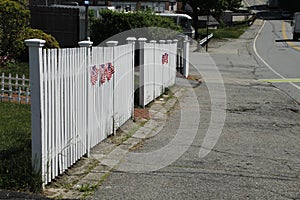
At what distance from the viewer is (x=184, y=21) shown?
157 ft

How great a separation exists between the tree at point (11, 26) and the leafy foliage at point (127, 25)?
536 cm

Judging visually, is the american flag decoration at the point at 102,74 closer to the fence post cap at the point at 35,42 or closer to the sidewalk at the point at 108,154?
the sidewalk at the point at 108,154

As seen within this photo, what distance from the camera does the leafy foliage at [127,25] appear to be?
2156 cm

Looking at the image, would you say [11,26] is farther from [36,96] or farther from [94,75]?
[36,96]

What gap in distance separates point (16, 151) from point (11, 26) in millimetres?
10910

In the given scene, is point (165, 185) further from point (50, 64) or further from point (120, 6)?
point (120, 6)

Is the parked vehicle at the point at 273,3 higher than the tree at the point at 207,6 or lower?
higher

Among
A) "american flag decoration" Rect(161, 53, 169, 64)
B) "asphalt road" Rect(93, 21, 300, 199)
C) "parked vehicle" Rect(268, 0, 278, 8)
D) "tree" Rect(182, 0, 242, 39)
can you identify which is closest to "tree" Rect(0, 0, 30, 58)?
"american flag decoration" Rect(161, 53, 169, 64)

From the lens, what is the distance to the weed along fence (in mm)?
5664

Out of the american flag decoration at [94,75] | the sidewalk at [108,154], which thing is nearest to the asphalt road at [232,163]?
the sidewalk at [108,154]

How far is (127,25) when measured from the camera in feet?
72.9

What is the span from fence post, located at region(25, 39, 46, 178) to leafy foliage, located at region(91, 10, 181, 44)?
624 inches

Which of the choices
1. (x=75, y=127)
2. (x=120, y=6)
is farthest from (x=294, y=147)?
(x=120, y=6)

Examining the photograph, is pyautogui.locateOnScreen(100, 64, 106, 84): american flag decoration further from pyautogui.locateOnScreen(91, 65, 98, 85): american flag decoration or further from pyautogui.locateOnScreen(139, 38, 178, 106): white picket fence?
pyautogui.locateOnScreen(139, 38, 178, 106): white picket fence
